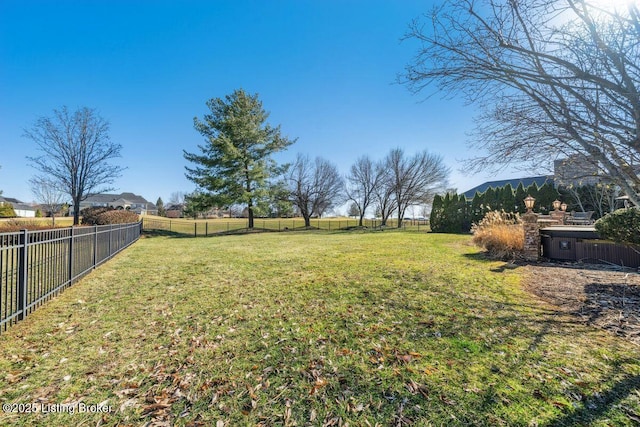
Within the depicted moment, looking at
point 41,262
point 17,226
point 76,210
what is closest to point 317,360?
point 41,262

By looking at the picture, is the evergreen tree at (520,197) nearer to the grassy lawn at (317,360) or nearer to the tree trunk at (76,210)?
the grassy lawn at (317,360)

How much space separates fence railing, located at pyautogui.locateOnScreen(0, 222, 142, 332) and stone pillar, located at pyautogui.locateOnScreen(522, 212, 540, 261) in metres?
10.7

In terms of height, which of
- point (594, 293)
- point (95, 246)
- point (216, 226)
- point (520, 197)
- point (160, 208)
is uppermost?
point (160, 208)

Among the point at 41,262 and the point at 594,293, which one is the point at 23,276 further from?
the point at 594,293

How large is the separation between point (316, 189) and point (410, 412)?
28.5 m

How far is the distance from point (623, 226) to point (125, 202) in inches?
2865

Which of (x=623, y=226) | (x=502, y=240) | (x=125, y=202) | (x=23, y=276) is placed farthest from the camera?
(x=125, y=202)

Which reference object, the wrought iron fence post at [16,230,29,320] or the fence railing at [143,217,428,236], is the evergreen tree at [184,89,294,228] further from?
the wrought iron fence post at [16,230,29,320]

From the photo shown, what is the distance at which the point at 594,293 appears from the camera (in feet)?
15.8

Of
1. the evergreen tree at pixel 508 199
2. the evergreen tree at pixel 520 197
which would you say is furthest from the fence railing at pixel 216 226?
the evergreen tree at pixel 520 197

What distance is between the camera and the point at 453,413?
2070 mm

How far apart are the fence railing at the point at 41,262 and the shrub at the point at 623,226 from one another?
10.5 meters

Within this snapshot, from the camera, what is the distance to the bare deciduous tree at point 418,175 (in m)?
30.3

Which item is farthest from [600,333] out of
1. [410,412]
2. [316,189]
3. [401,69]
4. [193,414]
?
[316,189]
